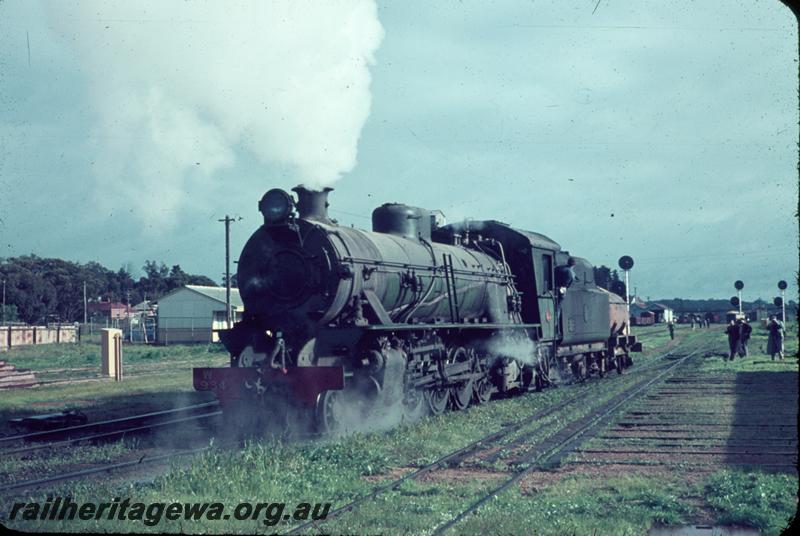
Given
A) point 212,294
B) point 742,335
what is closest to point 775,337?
point 742,335

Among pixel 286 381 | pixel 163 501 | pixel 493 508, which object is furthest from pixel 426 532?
pixel 286 381

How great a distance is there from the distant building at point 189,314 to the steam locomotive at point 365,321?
155 feet

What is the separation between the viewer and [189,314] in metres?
63.6

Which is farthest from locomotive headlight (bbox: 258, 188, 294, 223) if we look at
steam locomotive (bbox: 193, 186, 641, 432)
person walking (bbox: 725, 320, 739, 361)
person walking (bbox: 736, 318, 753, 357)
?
person walking (bbox: 736, 318, 753, 357)

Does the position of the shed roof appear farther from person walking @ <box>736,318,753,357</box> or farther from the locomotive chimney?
the locomotive chimney

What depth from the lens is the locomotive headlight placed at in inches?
Answer: 481

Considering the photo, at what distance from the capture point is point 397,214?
15555mm

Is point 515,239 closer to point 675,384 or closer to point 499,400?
point 499,400

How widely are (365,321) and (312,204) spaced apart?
214 centimetres

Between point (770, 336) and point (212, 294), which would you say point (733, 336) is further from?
point (212, 294)

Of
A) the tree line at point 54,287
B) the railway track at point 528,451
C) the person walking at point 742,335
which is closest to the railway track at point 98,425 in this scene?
the railway track at point 528,451

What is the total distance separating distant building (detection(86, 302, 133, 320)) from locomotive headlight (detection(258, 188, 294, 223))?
281 feet

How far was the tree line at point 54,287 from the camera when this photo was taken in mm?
76875

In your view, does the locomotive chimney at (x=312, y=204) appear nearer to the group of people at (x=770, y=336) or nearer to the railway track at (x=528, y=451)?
the railway track at (x=528, y=451)
